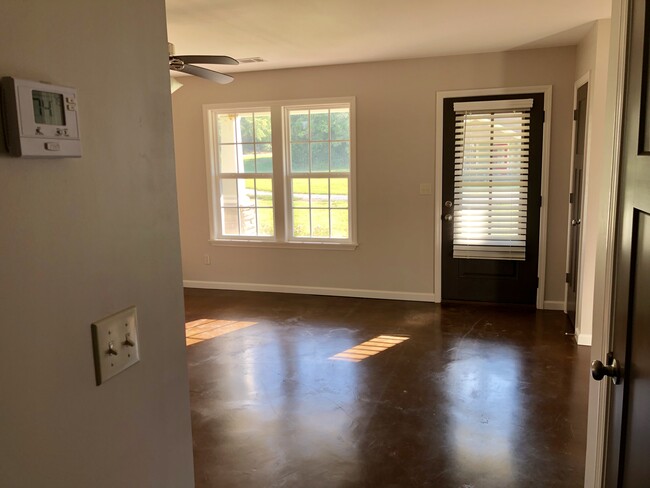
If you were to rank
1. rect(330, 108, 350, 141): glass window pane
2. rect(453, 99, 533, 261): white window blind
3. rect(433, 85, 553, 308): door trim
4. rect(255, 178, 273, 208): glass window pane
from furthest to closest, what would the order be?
rect(255, 178, 273, 208): glass window pane, rect(330, 108, 350, 141): glass window pane, rect(453, 99, 533, 261): white window blind, rect(433, 85, 553, 308): door trim

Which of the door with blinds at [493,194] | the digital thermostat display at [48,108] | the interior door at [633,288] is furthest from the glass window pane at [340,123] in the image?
the digital thermostat display at [48,108]

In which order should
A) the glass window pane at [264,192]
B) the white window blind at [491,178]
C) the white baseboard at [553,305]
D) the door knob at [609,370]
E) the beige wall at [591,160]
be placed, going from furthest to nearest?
the glass window pane at [264,192]
the white baseboard at [553,305]
the white window blind at [491,178]
the beige wall at [591,160]
the door knob at [609,370]

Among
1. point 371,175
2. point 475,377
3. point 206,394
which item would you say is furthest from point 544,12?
point 206,394

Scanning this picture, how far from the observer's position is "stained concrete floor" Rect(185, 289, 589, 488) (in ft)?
7.89

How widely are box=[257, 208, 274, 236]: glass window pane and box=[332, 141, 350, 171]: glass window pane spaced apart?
98 centimetres

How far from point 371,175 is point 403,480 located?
11.4ft

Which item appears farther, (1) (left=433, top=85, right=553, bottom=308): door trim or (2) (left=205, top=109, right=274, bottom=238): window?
(2) (left=205, top=109, right=274, bottom=238): window

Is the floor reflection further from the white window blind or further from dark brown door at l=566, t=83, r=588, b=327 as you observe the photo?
the white window blind

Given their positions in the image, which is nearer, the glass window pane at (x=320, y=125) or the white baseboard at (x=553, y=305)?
the white baseboard at (x=553, y=305)

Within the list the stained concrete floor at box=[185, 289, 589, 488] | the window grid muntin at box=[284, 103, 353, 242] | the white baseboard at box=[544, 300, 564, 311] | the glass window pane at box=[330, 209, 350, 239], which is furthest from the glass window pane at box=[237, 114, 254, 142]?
the white baseboard at box=[544, 300, 564, 311]

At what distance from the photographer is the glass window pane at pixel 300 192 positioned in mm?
5516

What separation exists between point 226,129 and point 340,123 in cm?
140

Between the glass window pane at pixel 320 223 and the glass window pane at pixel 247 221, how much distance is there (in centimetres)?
74

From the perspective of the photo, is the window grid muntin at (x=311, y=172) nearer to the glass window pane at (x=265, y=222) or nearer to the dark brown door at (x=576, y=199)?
the glass window pane at (x=265, y=222)
